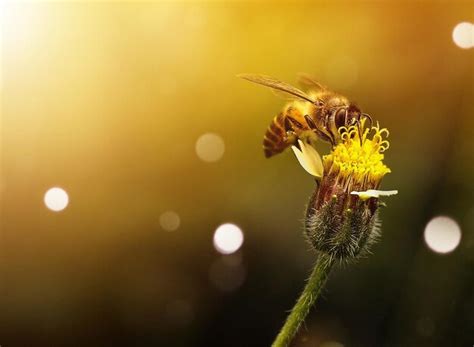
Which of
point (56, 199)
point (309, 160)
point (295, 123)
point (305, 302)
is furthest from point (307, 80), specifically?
point (56, 199)

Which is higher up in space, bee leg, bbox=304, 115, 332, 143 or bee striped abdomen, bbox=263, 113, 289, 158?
bee leg, bbox=304, 115, 332, 143

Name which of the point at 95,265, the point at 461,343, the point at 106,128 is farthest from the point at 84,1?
the point at 461,343

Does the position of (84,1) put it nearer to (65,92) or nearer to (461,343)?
(65,92)

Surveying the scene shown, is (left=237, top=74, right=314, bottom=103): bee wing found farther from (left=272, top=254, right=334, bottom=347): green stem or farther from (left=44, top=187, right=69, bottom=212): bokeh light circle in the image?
(left=44, top=187, right=69, bottom=212): bokeh light circle

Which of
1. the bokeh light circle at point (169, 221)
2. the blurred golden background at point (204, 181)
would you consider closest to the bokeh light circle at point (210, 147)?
the blurred golden background at point (204, 181)

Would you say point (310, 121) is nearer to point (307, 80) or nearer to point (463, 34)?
point (307, 80)

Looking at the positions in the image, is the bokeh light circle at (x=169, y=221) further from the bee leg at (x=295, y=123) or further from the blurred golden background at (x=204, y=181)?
the bee leg at (x=295, y=123)

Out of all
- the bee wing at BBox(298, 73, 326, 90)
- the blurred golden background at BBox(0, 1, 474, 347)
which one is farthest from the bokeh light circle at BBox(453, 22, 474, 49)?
the bee wing at BBox(298, 73, 326, 90)
